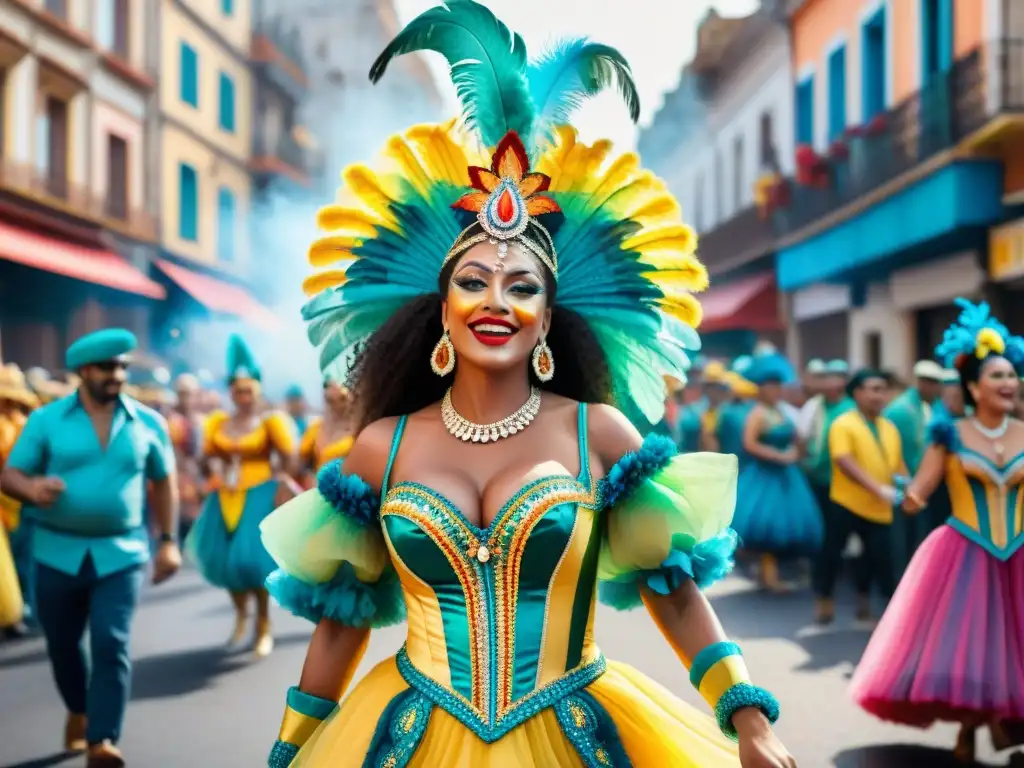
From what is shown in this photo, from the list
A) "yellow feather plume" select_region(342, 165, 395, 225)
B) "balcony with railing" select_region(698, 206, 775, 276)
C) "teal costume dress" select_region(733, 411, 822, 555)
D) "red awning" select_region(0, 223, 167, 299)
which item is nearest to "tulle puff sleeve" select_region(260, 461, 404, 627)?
"yellow feather plume" select_region(342, 165, 395, 225)

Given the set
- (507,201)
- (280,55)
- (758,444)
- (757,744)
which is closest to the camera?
(757,744)

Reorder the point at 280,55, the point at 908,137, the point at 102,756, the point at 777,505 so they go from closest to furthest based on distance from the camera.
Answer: the point at 102,756
the point at 777,505
the point at 908,137
the point at 280,55

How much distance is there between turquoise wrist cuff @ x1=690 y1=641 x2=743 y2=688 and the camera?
3.04 m

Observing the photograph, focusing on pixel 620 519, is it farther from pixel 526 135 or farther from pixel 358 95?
pixel 358 95

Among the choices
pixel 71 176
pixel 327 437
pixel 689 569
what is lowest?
pixel 689 569

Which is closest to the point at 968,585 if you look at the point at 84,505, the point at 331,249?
the point at 331,249

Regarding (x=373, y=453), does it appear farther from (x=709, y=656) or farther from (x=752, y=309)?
(x=752, y=309)

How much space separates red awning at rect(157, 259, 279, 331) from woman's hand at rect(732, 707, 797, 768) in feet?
77.9

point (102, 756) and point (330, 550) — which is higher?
point (330, 550)

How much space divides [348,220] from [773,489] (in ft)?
28.3

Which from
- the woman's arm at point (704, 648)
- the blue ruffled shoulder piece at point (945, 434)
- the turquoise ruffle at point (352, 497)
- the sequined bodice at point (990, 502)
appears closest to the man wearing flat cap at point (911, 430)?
the blue ruffled shoulder piece at point (945, 434)

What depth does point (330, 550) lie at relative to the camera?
3.26m

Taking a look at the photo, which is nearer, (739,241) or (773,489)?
(773,489)

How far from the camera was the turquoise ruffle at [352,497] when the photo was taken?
10.6ft
